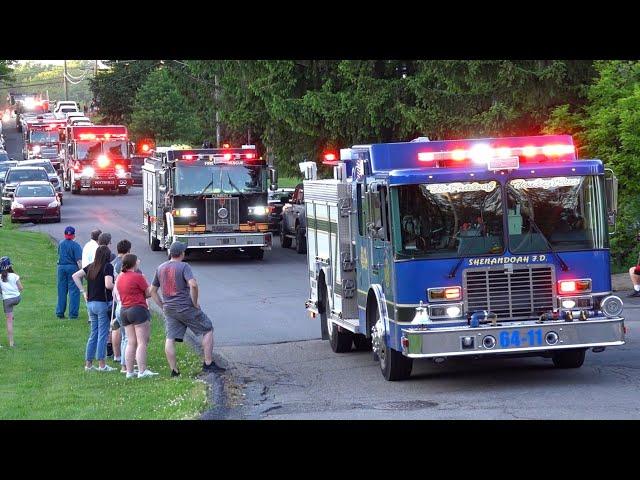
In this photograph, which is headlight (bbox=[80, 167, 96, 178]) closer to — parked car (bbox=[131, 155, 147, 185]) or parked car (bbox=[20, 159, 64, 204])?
parked car (bbox=[20, 159, 64, 204])

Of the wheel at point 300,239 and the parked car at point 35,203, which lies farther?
the parked car at point 35,203

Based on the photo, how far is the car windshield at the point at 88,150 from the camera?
59969 mm

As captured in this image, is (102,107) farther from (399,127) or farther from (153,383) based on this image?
(153,383)

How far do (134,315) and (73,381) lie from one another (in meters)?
1.21

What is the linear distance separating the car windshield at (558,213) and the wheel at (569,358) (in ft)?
5.46

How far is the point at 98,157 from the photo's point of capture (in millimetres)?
60094

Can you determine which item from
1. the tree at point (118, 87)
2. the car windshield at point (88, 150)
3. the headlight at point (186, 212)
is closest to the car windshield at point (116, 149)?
the car windshield at point (88, 150)

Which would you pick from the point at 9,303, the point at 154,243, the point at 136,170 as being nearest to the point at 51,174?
the point at 136,170

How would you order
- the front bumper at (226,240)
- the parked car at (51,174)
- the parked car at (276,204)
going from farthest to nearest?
the parked car at (51,174) → the parked car at (276,204) → the front bumper at (226,240)

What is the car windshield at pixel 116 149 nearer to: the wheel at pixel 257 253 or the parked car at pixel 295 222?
the parked car at pixel 295 222

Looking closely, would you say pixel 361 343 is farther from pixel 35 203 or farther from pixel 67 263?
pixel 35 203

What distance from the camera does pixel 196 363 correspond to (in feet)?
56.0
